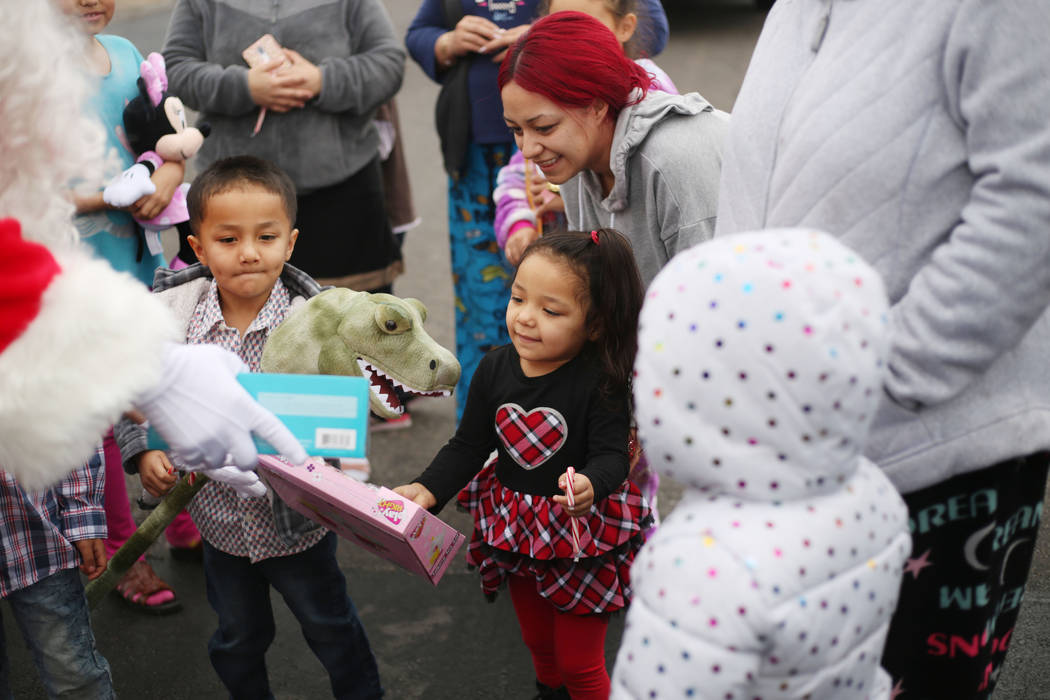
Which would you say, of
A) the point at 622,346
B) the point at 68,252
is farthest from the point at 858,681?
the point at 68,252

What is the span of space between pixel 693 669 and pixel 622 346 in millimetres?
952

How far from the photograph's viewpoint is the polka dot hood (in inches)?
44.5

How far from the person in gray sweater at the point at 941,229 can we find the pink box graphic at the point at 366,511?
80cm

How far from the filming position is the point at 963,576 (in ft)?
4.97

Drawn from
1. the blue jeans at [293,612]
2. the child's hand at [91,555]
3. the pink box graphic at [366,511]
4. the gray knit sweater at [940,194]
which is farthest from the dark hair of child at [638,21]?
the child's hand at [91,555]

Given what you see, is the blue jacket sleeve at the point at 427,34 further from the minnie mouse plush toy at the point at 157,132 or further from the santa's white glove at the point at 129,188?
the santa's white glove at the point at 129,188

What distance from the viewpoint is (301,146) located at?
10.6 feet

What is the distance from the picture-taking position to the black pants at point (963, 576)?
1481mm

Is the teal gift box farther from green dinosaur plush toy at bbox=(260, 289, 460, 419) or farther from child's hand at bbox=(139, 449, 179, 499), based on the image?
child's hand at bbox=(139, 449, 179, 499)

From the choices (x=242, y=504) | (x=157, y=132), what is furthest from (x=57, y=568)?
(x=157, y=132)

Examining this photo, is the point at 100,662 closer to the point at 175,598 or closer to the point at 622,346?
the point at 175,598

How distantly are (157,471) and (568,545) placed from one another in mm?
895

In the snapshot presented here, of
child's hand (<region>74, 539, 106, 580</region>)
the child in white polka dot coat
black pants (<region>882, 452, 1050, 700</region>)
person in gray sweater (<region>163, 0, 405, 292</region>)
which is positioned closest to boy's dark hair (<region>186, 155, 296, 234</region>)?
child's hand (<region>74, 539, 106, 580</region>)

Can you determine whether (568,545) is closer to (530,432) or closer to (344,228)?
(530,432)
